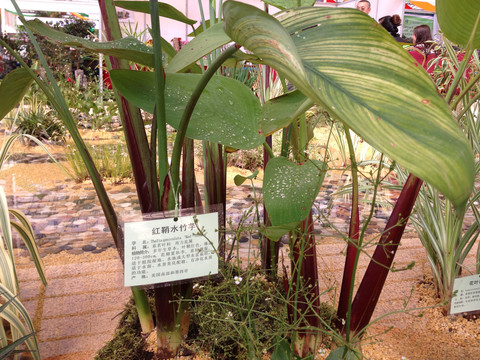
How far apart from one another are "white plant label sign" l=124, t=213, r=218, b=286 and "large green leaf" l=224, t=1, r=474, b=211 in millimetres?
286

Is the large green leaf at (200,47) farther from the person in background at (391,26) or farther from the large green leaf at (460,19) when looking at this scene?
the person in background at (391,26)

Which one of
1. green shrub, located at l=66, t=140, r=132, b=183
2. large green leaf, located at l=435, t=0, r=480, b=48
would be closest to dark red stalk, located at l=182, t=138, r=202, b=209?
large green leaf, located at l=435, t=0, r=480, b=48

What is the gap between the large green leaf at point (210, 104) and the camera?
1.68 ft

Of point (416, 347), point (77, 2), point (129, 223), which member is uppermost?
point (77, 2)

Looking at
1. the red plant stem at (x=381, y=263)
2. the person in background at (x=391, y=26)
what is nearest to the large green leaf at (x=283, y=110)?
the red plant stem at (x=381, y=263)

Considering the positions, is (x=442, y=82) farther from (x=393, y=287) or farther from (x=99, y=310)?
(x=99, y=310)

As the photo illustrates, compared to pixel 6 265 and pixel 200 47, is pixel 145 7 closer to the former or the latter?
pixel 200 47

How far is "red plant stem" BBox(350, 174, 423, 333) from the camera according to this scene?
0.63m

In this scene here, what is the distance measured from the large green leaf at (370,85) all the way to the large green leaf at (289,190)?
0.59 feet

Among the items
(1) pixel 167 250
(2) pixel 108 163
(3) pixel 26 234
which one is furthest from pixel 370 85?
(2) pixel 108 163

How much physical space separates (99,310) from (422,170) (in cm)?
74

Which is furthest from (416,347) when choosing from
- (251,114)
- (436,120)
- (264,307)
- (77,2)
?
(77,2)

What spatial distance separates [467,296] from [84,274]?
77 cm

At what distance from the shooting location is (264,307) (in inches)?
30.5
